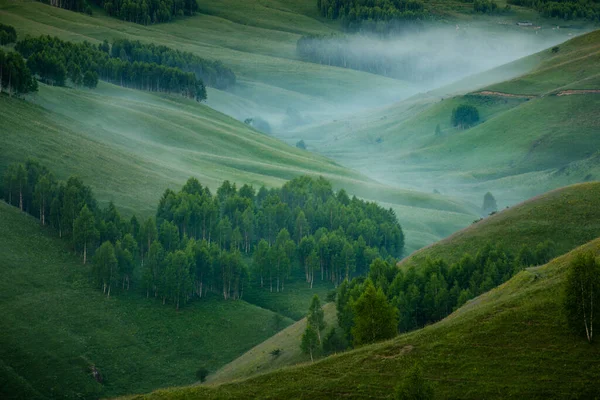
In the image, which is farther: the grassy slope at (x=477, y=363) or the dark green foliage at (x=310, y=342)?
the dark green foliage at (x=310, y=342)

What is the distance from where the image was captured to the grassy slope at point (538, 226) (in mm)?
104625

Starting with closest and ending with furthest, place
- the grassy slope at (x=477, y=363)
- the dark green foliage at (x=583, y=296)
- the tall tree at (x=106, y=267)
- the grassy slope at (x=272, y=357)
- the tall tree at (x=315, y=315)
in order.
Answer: the grassy slope at (x=477, y=363) < the dark green foliage at (x=583, y=296) < the grassy slope at (x=272, y=357) < the tall tree at (x=315, y=315) < the tall tree at (x=106, y=267)

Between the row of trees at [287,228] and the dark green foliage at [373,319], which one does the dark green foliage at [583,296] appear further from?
the row of trees at [287,228]

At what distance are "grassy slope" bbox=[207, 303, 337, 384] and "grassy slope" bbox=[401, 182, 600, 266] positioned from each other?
20812 mm

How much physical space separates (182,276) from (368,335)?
62131 mm

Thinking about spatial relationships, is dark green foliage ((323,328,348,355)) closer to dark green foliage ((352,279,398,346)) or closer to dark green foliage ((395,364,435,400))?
dark green foliage ((352,279,398,346))

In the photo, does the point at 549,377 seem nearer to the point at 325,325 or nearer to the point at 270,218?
the point at 325,325

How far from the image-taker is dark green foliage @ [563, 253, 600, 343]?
193 feet

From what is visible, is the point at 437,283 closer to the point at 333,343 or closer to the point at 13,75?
the point at 333,343

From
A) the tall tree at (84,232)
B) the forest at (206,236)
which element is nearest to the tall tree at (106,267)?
the forest at (206,236)

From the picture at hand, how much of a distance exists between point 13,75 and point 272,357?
13487 cm

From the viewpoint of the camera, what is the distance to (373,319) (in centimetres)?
7769

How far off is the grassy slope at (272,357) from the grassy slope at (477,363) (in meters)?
20.5

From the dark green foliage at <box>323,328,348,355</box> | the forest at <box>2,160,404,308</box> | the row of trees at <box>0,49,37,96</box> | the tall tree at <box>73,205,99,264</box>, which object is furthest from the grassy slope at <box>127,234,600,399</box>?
the row of trees at <box>0,49,37,96</box>
